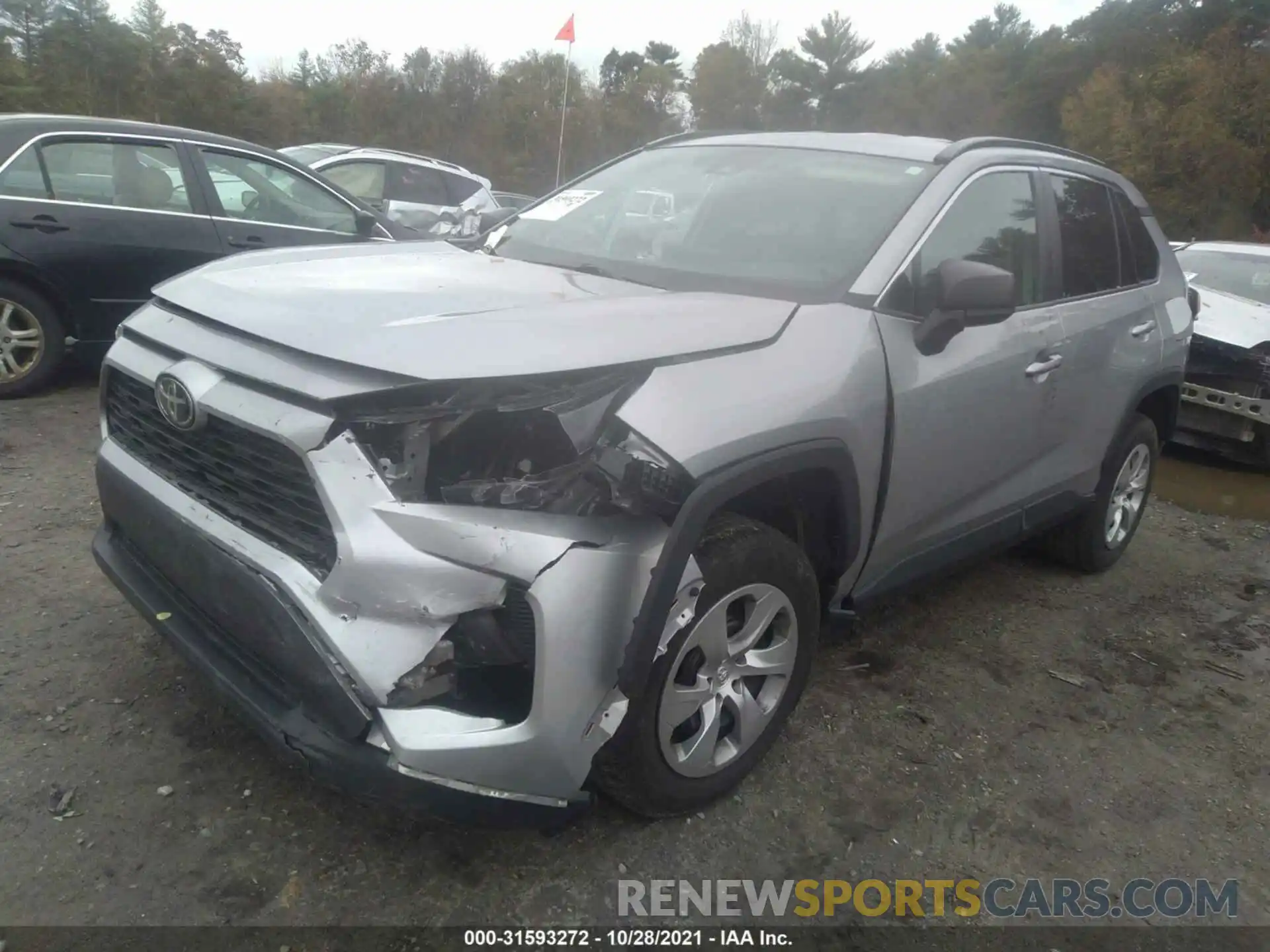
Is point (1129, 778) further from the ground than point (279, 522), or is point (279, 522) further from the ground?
point (279, 522)

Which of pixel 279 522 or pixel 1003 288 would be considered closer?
pixel 279 522

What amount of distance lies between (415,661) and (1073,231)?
3.19m

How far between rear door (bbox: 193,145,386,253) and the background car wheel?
108 cm

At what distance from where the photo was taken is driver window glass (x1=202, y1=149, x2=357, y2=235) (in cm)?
606

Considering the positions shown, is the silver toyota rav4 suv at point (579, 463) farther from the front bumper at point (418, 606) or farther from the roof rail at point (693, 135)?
the roof rail at point (693, 135)

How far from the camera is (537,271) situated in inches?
118

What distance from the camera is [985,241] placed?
3.31 m

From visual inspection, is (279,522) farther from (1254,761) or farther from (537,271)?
(1254,761)

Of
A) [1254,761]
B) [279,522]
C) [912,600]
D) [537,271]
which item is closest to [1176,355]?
[912,600]

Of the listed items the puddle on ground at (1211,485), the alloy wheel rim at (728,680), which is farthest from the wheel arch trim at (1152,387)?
the alloy wheel rim at (728,680)

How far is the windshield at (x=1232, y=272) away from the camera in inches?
294

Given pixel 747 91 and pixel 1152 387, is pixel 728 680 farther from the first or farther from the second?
pixel 747 91

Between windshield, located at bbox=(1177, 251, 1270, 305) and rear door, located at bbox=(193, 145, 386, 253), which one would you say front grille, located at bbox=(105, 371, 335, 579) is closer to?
rear door, located at bbox=(193, 145, 386, 253)

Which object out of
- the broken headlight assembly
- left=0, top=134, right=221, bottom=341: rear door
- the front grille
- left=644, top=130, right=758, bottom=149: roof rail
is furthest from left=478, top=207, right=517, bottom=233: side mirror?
left=0, top=134, right=221, bottom=341: rear door
